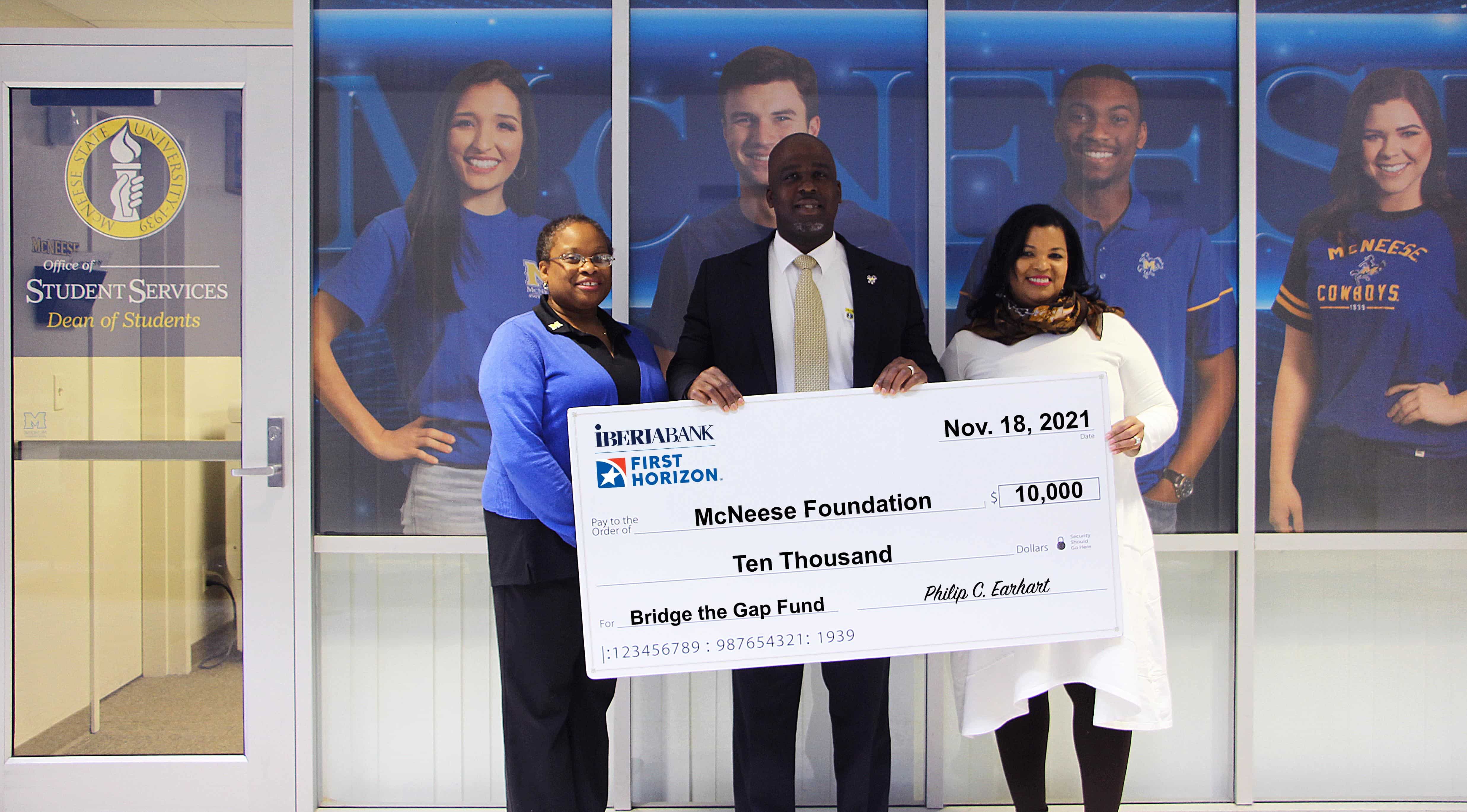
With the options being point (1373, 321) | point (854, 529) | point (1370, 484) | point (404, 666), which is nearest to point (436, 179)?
point (404, 666)

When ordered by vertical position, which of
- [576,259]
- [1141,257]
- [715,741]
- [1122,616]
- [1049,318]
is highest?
[1141,257]

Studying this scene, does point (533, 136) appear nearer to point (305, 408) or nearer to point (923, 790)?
point (305, 408)

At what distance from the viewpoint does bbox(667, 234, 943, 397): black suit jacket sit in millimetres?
2184

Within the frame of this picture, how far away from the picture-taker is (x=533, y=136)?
8.92ft

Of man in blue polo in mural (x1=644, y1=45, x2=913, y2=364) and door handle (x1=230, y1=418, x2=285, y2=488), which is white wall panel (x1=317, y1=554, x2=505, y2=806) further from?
man in blue polo in mural (x1=644, y1=45, x2=913, y2=364)

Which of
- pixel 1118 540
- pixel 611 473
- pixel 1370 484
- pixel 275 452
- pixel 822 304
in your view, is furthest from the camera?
pixel 1370 484

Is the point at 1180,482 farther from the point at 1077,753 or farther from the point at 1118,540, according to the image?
the point at 1077,753

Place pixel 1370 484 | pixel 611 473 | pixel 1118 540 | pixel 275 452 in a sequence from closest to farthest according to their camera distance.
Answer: pixel 611 473
pixel 1118 540
pixel 275 452
pixel 1370 484

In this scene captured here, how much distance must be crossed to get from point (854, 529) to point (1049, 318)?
2.61ft

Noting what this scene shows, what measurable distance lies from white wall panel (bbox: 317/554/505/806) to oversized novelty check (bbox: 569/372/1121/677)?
3.28 feet

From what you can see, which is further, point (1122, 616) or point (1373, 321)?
point (1373, 321)

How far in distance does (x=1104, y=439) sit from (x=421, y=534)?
2155 millimetres

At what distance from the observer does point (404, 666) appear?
2795mm

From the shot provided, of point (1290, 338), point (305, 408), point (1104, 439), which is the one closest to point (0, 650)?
point (305, 408)
